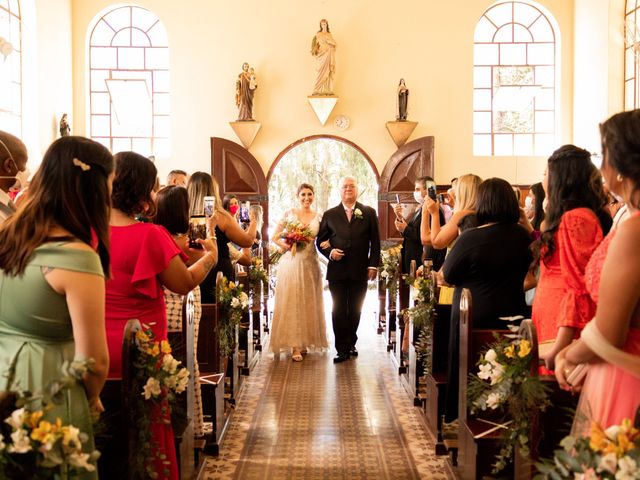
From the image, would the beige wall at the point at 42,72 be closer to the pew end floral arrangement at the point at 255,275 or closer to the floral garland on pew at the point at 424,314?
the pew end floral arrangement at the point at 255,275

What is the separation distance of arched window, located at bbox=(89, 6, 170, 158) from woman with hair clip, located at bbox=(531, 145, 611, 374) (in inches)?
414

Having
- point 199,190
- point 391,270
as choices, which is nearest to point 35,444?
point 199,190

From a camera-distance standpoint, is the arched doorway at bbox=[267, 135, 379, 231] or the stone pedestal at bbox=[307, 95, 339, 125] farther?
the arched doorway at bbox=[267, 135, 379, 231]

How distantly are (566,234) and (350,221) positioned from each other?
504cm

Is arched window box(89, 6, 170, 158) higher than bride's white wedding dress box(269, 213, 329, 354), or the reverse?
arched window box(89, 6, 170, 158)

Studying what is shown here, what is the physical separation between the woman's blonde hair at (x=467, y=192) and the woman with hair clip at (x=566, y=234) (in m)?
1.42

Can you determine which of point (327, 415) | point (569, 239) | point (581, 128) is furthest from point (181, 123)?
point (569, 239)

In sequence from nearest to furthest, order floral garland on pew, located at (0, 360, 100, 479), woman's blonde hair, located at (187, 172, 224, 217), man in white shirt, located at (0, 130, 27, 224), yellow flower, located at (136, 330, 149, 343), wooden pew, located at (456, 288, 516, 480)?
floral garland on pew, located at (0, 360, 100, 479) → yellow flower, located at (136, 330, 149, 343) → man in white shirt, located at (0, 130, 27, 224) → wooden pew, located at (456, 288, 516, 480) → woman's blonde hair, located at (187, 172, 224, 217)

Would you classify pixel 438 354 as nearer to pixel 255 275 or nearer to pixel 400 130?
pixel 255 275

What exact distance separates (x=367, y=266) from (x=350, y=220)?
527mm

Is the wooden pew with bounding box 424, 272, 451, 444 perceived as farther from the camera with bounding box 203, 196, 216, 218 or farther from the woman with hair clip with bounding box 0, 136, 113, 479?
the woman with hair clip with bounding box 0, 136, 113, 479

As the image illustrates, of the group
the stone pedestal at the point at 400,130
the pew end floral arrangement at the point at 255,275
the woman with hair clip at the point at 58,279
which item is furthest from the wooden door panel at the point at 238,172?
the woman with hair clip at the point at 58,279

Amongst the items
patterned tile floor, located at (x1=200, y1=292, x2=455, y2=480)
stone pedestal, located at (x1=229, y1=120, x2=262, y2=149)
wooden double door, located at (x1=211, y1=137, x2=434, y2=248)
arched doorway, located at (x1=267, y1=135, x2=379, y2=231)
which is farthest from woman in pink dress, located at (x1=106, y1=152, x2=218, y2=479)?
arched doorway, located at (x1=267, y1=135, x2=379, y2=231)

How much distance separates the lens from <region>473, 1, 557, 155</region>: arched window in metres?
13.6
